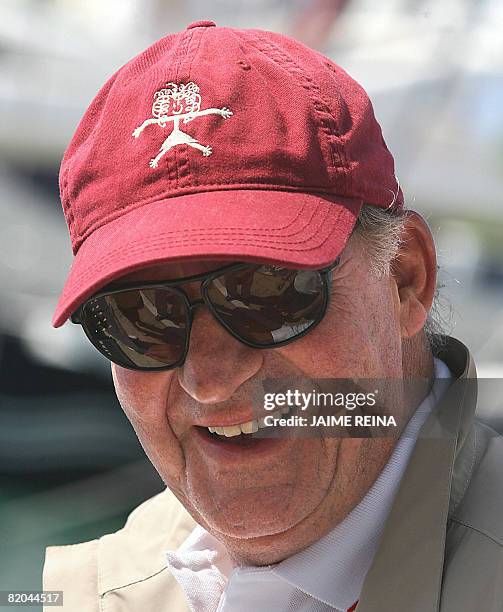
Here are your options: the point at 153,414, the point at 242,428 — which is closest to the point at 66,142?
the point at 153,414

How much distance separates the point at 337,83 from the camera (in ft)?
4.71

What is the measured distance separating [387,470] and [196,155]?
0.60 m

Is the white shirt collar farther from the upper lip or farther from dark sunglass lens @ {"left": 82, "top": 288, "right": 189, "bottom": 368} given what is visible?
dark sunglass lens @ {"left": 82, "top": 288, "right": 189, "bottom": 368}

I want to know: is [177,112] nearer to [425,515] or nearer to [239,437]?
[239,437]

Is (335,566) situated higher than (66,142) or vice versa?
(335,566)

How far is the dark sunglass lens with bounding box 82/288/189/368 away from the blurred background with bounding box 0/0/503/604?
8.83 ft

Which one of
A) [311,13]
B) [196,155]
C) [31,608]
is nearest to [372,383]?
[196,155]

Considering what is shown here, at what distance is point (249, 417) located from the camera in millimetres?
1374

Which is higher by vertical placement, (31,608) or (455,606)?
(455,606)

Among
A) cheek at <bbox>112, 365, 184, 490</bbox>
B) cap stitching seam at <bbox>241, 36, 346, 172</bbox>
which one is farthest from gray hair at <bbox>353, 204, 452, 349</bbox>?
cheek at <bbox>112, 365, 184, 490</bbox>

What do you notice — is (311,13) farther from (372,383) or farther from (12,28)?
(372,383)

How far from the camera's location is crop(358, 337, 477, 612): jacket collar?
1.31 m

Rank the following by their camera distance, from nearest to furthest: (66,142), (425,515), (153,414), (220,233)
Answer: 1. (220,233)
2. (425,515)
3. (153,414)
4. (66,142)

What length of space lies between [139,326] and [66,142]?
331 cm
